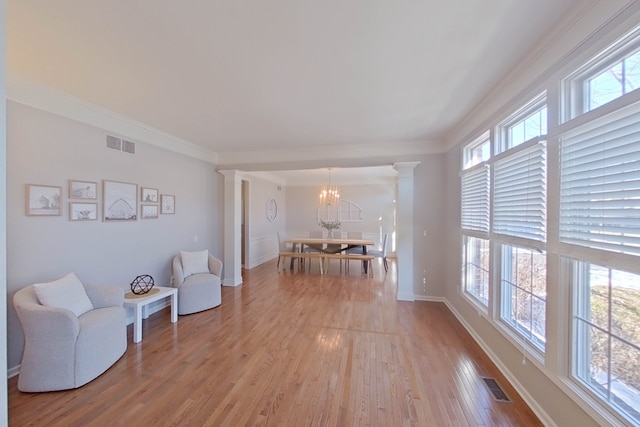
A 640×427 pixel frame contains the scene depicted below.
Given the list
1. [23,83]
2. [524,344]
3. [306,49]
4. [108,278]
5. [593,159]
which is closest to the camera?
[593,159]

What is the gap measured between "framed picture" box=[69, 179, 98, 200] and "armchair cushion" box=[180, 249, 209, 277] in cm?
138

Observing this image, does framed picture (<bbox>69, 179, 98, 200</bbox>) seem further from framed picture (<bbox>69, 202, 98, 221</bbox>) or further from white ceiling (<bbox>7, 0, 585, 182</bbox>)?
white ceiling (<bbox>7, 0, 585, 182</bbox>)

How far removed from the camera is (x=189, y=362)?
237 centimetres

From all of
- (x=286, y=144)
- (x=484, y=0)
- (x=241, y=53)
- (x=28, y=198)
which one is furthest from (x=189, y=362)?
(x=484, y=0)

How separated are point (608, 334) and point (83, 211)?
4511 mm

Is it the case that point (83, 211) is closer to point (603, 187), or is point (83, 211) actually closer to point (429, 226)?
point (603, 187)

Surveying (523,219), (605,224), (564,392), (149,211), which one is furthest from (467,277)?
(149,211)

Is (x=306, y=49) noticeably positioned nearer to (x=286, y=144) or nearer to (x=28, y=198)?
(x=286, y=144)

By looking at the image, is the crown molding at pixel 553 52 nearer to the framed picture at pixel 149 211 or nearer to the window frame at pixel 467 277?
the window frame at pixel 467 277

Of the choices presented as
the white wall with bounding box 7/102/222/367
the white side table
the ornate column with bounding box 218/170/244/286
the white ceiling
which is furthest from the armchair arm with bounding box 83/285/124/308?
the ornate column with bounding box 218/170/244/286

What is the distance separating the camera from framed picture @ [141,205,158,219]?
3422mm

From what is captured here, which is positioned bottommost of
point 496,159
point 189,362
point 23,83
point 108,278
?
point 189,362

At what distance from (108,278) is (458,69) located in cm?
432

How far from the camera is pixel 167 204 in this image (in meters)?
3.78
